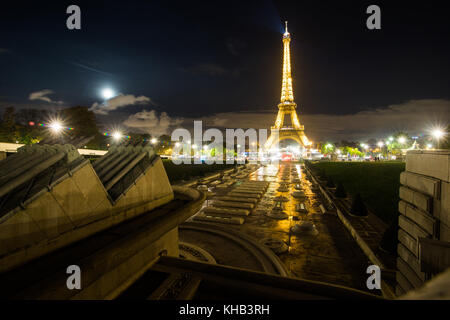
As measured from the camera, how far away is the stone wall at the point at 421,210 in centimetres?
416

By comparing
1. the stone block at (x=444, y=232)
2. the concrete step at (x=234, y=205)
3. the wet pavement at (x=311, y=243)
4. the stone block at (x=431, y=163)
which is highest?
the stone block at (x=431, y=163)

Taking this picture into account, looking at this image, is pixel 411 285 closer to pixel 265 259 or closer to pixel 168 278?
pixel 265 259

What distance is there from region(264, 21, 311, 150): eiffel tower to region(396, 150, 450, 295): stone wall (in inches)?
3064

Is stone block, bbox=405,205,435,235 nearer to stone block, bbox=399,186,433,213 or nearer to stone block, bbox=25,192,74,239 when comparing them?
stone block, bbox=399,186,433,213

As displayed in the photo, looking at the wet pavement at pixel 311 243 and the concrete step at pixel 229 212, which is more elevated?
the concrete step at pixel 229 212

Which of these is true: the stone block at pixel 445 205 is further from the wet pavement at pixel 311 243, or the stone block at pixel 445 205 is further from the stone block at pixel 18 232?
the stone block at pixel 18 232

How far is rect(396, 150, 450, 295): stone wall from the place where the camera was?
4164mm

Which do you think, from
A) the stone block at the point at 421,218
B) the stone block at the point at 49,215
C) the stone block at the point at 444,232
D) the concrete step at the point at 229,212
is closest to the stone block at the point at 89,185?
the stone block at the point at 49,215

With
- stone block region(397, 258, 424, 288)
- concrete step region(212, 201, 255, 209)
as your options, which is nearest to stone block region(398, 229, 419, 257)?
stone block region(397, 258, 424, 288)

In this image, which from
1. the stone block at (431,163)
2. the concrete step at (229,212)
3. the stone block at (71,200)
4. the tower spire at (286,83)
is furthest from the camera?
the tower spire at (286,83)

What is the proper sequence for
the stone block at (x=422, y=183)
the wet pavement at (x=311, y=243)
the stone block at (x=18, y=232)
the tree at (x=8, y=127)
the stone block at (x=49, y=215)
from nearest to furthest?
the stone block at (x=18, y=232)
the stone block at (x=49, y=215)
the stone block at (x=422, y=183)
the wet pavement at (x=311, y=243)
the tree at (x=8, y=127)

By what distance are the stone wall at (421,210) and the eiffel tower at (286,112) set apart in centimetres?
7783

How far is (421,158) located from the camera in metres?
5.04

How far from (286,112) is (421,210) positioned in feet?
266
